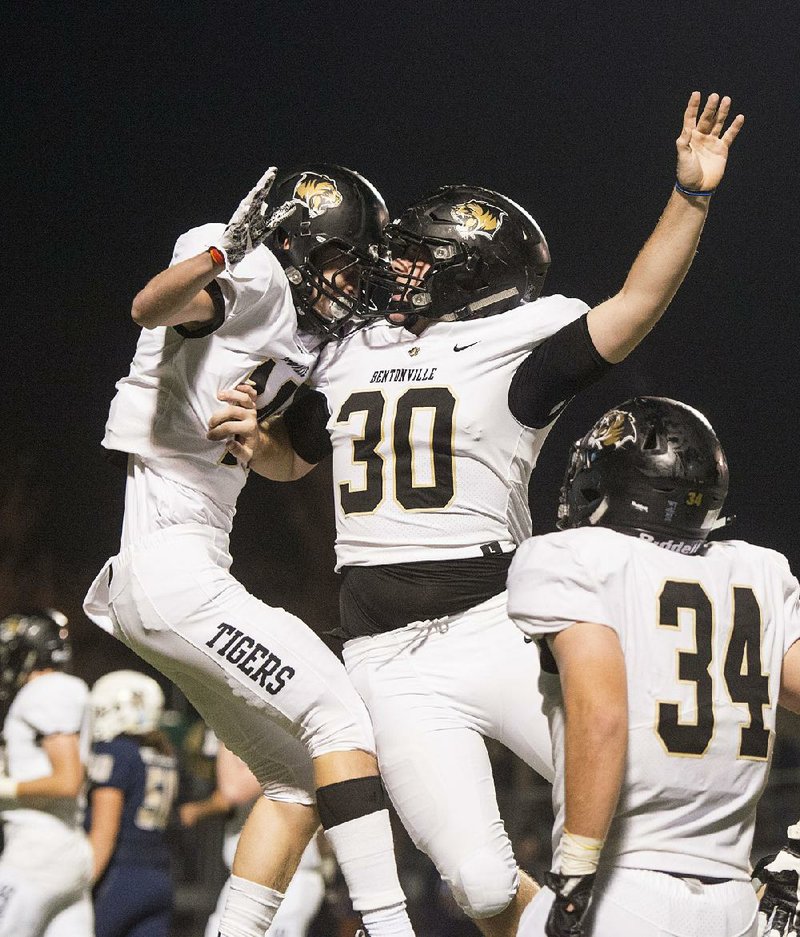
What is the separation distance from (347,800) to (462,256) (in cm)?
134

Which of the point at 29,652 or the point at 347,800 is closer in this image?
the point at 347,800

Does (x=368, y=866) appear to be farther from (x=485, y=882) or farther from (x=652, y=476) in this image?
(x=652, y=476)

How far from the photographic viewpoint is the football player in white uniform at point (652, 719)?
201 cm

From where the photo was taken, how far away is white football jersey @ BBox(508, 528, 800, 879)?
207cm

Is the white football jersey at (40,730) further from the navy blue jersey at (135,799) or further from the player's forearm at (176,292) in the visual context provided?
the player's forearm at (176,292)

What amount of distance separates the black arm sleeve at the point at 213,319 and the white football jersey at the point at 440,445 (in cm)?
38

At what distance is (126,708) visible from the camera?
5.32 m

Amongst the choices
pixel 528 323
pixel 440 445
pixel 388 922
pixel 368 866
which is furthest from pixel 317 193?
pixel 388 922

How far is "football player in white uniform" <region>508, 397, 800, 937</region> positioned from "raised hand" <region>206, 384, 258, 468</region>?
940mm

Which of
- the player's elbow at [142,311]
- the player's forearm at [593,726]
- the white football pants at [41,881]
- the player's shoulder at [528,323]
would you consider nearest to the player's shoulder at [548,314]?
the player's shoulder at [528,323]

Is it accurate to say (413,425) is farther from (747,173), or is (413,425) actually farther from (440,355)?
(747,173)

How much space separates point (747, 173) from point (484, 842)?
24.9ft

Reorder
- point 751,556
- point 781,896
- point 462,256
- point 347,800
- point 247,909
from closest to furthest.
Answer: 1. point 751,556
2. point 781,896
3. point 347,800
4. point 247,909
5. point 462,256

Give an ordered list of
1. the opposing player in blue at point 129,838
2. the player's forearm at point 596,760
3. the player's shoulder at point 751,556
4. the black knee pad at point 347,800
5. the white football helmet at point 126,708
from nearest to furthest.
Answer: the player's forearm at point 596,760 < the player's shoulder at point 751,556 < the black knee pad at point 347,800 < the opposing player in blue at point 129,838 < the white football helmet at point 126,708
